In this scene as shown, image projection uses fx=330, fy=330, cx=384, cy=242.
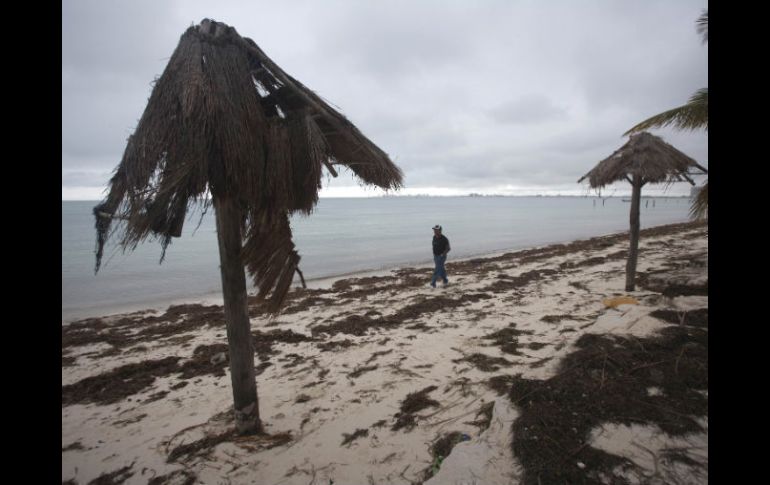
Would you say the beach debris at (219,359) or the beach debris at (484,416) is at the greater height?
the beach debris at (484,416)

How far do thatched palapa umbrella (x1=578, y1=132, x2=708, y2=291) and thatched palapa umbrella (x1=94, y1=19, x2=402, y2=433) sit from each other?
761 centimetres

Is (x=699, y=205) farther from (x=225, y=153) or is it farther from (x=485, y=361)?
(x=225, y=153)

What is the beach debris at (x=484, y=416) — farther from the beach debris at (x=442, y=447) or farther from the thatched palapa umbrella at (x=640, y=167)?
the thatched palapa umbrella at (x=640, y=167)

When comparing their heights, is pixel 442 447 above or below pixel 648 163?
below

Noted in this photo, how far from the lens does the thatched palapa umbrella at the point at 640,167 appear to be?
300 inches

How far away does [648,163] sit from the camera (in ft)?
25.2

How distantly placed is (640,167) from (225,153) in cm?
884

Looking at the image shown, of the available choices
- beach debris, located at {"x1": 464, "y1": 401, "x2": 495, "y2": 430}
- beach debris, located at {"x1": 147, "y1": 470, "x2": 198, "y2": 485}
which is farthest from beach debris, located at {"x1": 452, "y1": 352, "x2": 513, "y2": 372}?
beach debris, located at {"x1": 147, "y1": 470, "x2": 198, "y2": 485}

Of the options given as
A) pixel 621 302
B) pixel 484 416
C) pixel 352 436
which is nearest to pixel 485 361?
pixel 484 416

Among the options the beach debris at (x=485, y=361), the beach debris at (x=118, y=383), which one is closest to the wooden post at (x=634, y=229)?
the beach debris at (x=485, y=361)

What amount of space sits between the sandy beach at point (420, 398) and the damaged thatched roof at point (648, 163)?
2321 mm
